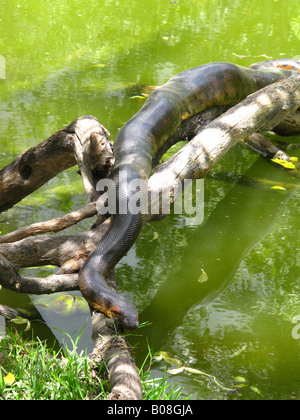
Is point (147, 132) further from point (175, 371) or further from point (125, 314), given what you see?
point (175, 371)

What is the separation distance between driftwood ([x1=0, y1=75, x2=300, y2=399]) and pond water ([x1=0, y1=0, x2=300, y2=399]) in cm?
39

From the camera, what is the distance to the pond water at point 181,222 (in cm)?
358

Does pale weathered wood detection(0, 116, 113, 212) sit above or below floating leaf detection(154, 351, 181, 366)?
above

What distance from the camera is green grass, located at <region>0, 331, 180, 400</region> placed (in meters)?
2.86

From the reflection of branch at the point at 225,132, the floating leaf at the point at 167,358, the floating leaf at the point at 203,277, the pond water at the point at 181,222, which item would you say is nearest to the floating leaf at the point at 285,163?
the pond water at the point at 181,222

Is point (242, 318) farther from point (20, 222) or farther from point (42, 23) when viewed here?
point (42, 23)

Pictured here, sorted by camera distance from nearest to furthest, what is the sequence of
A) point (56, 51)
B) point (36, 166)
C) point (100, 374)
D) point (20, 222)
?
point (100, 374)
point (36, 166)
point (20, 222)
point (56, 51)

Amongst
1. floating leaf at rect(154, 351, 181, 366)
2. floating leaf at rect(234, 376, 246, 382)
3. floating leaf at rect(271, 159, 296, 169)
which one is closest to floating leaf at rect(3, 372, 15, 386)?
floating leaf at rect(154, 351, 181, 366)

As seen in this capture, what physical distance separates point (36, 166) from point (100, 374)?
1941mm

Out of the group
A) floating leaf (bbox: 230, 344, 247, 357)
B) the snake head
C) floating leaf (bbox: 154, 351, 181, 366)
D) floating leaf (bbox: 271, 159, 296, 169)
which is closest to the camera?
the snake head

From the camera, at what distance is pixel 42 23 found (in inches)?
407

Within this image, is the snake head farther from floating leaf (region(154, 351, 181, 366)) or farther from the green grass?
floating leaf (region(154, 351, 181, 366))

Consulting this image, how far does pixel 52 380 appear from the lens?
9.55 feet
